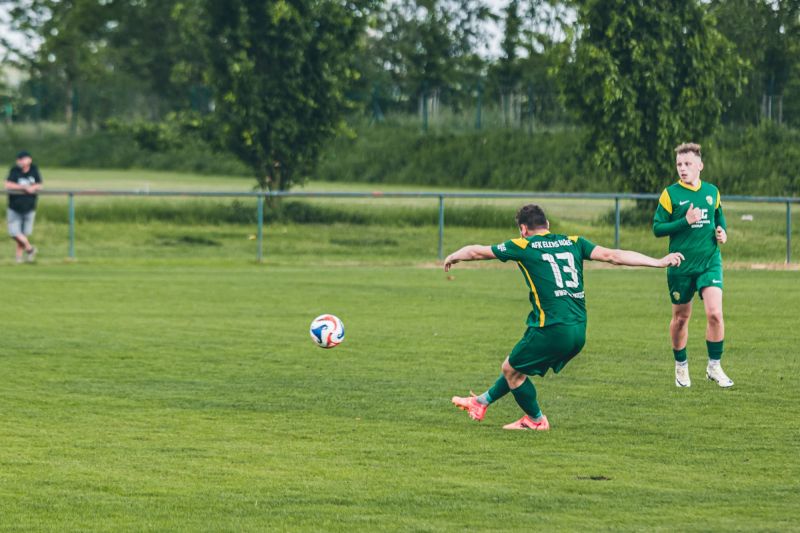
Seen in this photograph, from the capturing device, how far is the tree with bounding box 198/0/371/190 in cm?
2992

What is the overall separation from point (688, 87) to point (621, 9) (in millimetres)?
2344

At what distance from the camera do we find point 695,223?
10.8 meters

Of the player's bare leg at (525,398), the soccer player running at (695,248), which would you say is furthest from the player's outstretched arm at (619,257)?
the soccer player running at (695,248)

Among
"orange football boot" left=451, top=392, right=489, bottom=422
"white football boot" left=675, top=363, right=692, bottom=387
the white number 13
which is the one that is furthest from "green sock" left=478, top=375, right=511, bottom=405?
"white football boot" left=675, top=363, right=692, bottom=387

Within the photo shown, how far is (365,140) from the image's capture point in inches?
1889

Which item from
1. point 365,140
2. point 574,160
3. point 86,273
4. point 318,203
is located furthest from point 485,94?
point 86,273

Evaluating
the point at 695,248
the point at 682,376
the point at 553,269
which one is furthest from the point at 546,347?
the point at 695,248

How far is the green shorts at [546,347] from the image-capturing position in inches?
342

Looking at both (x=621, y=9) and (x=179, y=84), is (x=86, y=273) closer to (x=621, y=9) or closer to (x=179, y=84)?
(x=621, y=9)

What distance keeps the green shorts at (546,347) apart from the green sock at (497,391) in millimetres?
259

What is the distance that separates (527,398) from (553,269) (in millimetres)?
908

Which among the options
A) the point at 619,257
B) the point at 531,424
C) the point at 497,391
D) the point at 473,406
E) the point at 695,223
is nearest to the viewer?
the point at 619,257

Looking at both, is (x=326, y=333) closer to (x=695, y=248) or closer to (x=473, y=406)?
(x=473, y=406)

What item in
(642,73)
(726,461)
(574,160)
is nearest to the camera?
(726,461)
